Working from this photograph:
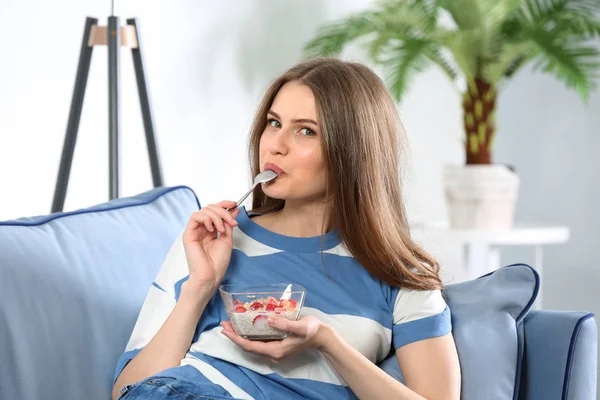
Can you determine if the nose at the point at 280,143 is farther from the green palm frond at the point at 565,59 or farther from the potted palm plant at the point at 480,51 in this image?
the green palm frond at the point at 565,59

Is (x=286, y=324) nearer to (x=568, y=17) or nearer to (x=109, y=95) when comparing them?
(x=109, y=95)

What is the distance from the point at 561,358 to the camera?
4.86ft

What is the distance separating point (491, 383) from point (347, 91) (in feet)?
1.79

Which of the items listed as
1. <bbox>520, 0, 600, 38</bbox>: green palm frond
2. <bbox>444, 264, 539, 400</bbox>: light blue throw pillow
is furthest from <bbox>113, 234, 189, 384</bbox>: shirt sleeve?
<bbox>520, 0, 600, 38</bbox>: green palm frond

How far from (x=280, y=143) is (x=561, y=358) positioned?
1.95 ft

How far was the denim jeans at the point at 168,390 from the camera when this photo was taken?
1297 mm

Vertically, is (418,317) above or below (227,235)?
below

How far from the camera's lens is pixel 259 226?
156 cm

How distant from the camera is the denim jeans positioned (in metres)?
1.30

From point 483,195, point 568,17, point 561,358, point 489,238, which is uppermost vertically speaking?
point 568,17

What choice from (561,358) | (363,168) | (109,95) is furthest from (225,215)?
(109,95)

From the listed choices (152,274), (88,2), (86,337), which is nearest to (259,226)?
(152,274)

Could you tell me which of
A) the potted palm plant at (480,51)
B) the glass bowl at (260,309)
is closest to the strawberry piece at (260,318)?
the glass bowl at (260,309)

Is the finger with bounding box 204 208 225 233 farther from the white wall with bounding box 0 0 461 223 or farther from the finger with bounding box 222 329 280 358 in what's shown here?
the white wall with bounding box 0 0 461 223
